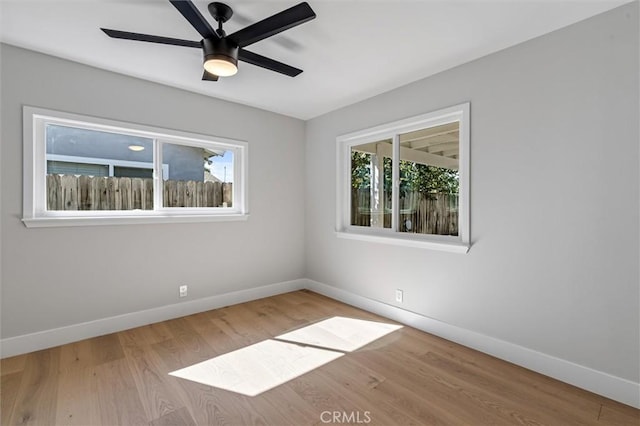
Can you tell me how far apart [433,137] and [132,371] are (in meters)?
3.29

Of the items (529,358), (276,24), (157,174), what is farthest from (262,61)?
(529,358)

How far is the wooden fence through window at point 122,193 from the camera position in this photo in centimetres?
267

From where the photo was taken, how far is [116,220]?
9.27ft

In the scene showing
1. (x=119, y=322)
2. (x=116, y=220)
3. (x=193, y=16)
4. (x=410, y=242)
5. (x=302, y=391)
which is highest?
(x=193, y=16)

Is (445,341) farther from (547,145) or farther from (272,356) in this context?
(547,145)

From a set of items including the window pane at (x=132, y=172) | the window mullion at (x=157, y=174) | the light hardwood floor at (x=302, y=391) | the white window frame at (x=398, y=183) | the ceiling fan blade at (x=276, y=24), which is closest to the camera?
the ceiling fan blade at (x=276, y=24)

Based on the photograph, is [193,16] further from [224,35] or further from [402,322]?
[402,322]

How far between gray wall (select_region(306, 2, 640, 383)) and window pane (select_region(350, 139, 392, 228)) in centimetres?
66

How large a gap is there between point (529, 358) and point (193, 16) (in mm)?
3201

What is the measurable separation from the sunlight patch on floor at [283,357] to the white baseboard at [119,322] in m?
1.09

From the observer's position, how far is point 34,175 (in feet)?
8.14

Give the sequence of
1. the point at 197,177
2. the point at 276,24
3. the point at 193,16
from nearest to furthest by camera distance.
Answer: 1. the point at 193,16
2. the point at 276,24
3. the point at 197,177

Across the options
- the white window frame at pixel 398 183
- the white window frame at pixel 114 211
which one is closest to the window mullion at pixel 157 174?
the white window frame at pixel 114 211

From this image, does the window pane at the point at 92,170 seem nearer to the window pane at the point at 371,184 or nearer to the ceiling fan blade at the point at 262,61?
the ceiling fan blade at the point at 262,61
